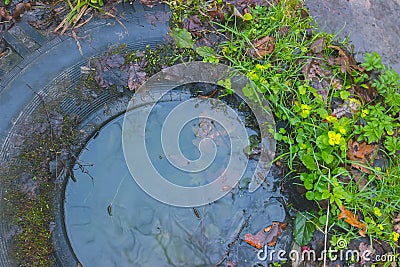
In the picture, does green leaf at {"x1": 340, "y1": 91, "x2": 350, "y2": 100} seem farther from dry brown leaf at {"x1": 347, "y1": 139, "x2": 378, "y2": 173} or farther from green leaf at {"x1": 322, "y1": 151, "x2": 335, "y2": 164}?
green leaf at {"x1": 322, "y1": 151, "x2": 335, "y2": 164}

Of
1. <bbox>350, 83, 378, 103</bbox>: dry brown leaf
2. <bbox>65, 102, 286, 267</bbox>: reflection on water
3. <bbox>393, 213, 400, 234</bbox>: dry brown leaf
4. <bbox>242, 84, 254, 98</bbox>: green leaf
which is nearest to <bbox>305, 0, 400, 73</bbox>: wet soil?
<bbox>350, 83, 378, 103</bbox>: dry brown leaf

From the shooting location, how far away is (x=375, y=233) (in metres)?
2.27

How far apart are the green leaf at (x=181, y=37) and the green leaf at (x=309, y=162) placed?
907mm

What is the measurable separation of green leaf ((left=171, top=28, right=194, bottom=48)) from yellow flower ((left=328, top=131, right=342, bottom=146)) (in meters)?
0.94

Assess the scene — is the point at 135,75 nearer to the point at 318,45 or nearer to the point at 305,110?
the point at 305,110

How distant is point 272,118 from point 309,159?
32cm

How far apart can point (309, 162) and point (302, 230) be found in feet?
1.22

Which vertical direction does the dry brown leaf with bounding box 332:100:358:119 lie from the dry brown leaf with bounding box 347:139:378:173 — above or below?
above

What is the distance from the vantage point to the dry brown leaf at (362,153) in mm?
2343

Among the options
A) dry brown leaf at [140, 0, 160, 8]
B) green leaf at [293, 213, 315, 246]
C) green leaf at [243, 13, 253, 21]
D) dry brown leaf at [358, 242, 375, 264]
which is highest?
dry brown leaf at [140, 0, 160, 8]

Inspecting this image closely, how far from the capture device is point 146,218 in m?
2.29

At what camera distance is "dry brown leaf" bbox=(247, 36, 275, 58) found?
251 centimetres

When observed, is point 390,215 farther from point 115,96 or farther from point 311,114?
point 115,96

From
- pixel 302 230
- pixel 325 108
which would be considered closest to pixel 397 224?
pixel 302 230
